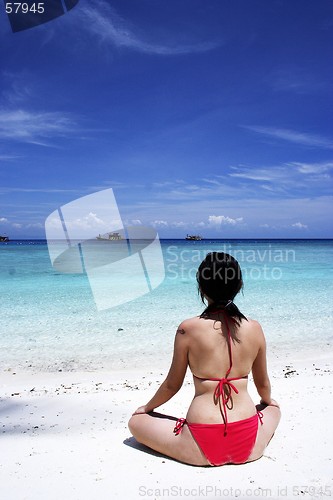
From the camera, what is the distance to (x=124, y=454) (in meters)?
2.92

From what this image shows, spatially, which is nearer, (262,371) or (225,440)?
(225,440)

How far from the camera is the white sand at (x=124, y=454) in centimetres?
240

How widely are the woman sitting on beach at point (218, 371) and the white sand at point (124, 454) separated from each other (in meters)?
0.12

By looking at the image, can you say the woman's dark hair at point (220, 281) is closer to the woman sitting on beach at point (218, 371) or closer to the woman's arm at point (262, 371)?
the woman sitting on beach at point (218, 371)

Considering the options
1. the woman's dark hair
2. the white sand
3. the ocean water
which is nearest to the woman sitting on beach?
the woman's dark hair

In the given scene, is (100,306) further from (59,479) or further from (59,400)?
(59,479)

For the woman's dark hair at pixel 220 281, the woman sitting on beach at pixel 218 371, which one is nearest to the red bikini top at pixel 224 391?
the woman sitting on beach at pixel 218 371

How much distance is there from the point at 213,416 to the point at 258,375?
512 millimetres

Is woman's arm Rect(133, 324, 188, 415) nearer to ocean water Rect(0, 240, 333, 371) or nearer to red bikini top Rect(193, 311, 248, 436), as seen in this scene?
red bikini top Rect(193, 311, 248, 436)

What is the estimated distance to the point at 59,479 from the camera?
99.4 inches

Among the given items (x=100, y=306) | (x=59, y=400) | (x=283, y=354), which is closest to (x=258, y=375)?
(x=59, y=400)

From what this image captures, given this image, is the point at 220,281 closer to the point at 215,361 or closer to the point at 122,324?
the point at 215,361

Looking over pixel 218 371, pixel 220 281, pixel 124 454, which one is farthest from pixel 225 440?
pixel 220 281

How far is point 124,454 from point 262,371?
1153 mm
